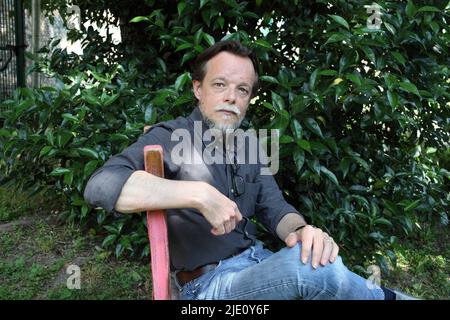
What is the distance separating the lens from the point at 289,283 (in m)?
1.61

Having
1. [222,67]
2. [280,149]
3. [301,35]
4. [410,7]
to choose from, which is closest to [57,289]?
[280,149]

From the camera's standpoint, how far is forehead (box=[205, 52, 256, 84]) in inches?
83.6

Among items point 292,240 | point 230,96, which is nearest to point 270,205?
point 292,240

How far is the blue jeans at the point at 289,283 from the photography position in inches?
63.0

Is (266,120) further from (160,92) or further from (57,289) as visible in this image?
(57,289)

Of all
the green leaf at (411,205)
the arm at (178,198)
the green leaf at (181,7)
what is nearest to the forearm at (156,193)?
the arm at (178,198)

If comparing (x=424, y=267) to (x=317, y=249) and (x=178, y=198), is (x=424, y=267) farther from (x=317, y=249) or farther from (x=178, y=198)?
(x=178, y=198)

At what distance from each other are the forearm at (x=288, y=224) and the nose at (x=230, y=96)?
539 mm

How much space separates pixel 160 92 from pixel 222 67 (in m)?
0.86

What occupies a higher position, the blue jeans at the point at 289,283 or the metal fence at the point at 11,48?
the metal fence at the point at 11,48

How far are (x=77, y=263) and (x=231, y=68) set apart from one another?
1.88 meters

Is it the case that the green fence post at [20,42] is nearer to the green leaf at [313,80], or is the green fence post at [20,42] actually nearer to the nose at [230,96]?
the green leaf at [313,80]

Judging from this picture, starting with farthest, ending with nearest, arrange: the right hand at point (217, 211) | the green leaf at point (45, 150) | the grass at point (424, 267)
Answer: the grass at point (424, 267) < the green leaf at point (45, 150) < the right hand at point (217, 211)

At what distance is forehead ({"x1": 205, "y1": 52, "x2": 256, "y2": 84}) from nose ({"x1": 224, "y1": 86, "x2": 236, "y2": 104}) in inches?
2.0
